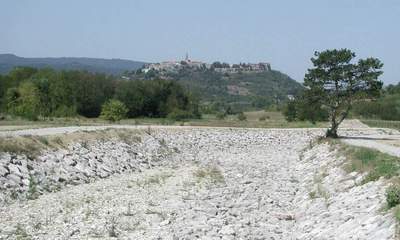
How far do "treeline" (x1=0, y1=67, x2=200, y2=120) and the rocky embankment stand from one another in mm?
56499

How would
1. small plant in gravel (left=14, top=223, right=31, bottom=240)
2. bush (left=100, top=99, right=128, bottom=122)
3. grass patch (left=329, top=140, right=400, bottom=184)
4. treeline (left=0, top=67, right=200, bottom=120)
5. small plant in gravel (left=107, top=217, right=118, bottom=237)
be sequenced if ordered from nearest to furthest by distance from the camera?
small plant in gravel (left=14, top=223, right=31, bottom=240), small plant in gravel (left=107, top=217, right=118, bottom=237), grass patch (left=329, top=140, right=400, bottom=184), bush (left=100, top=99, right=128, bottom=122), treeline (left=0, top=67, right=200, bottom=120)

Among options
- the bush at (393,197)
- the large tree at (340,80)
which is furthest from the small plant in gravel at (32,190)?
the large tree at (340,80)

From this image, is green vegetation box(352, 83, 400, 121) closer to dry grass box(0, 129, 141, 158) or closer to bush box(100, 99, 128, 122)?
bush box(100, 99, 128, 122)

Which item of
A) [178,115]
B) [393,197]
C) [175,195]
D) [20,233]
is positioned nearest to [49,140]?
[175,195]

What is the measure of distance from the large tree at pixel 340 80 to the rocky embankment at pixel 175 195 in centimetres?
675

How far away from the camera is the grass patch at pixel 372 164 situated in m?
21.0

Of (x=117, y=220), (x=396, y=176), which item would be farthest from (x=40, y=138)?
(x=396, y=176)

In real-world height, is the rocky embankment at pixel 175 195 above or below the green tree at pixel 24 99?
below

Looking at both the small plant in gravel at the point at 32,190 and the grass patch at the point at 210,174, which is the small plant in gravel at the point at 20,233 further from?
the grass patch at the point at 210,174

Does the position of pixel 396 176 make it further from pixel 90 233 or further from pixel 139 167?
pixel 139 167

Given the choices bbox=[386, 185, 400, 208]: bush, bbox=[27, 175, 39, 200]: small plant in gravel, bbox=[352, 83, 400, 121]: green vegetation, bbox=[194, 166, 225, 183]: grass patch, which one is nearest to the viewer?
bbox=[386, 185, 400, 208]: bush

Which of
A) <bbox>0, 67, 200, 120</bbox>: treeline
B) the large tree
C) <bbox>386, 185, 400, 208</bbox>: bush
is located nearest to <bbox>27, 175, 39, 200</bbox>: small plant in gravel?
<bbox>386, 185, 400, 208</bbox>: bush

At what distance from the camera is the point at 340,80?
5009 cm

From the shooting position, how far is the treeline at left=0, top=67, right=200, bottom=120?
97.1m
